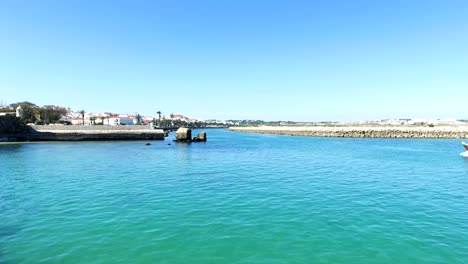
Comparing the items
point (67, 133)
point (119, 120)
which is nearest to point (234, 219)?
point (67, 133)

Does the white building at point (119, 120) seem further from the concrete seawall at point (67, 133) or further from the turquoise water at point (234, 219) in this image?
the turquoise water at point (234, 219)

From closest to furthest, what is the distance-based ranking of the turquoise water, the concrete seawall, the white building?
the turquoise water, the concrete seawall, the white building

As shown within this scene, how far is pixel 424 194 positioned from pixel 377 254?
933 centimetres

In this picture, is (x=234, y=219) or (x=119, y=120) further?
(x=119, y=120)

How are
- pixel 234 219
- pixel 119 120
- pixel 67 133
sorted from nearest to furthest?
pixel 234 219, pixel 67 133, pixel 119 120

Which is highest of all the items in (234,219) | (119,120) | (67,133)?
(119,120)

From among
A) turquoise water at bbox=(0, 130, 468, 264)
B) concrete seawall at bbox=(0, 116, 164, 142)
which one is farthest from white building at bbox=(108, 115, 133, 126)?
turquoise water at bbox=(0, 130, 468, 264)

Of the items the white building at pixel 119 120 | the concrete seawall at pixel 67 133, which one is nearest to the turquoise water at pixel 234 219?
the concrete seawall at pixel 67 133

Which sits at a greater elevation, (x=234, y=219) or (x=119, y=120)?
(x=119, y=120)

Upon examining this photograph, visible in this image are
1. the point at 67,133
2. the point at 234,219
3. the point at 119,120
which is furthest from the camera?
the point at 119,120

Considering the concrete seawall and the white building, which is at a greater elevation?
the white building

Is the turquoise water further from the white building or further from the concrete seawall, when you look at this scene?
the white building

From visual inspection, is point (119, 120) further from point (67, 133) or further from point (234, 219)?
point (234, 219)

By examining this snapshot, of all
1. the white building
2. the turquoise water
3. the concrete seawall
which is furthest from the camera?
the white building
